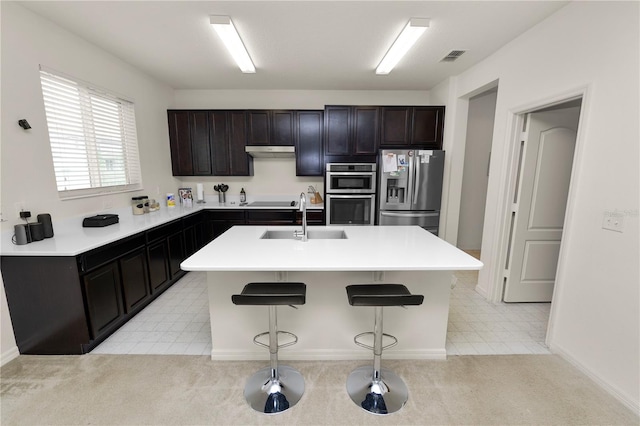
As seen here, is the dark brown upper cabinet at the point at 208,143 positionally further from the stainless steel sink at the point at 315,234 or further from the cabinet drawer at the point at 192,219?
the stainless steel sink at the point at 315,234

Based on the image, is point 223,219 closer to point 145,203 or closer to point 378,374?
point 145,203

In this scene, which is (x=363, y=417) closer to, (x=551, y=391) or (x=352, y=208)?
(x=551, y=391)

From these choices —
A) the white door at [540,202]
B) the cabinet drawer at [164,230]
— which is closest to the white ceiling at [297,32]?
the white door at [540,202]

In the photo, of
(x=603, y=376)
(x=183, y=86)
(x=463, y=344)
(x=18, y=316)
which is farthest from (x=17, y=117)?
(x=603, y=376)

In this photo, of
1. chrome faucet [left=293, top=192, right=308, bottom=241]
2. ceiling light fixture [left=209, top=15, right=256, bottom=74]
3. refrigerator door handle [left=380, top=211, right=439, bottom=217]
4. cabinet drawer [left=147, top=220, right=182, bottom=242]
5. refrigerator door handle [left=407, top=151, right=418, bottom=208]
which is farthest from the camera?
refrigerator door handle [left=380, top=211, right=439, bottom=217]

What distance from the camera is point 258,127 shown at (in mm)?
4148

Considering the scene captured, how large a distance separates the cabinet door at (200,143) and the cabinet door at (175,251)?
1.28 meters

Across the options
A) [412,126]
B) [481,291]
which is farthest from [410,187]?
[481,291]

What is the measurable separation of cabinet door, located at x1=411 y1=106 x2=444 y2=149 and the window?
3848 millimetres

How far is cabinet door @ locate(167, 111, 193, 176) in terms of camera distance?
13.6 ft

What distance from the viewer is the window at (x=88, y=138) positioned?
96.3 inches

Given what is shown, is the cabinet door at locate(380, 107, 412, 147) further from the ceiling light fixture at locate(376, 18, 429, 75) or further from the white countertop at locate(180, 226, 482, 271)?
the white countertop at locate(180, 226, 482, 271)

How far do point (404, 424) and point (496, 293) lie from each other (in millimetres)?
2055

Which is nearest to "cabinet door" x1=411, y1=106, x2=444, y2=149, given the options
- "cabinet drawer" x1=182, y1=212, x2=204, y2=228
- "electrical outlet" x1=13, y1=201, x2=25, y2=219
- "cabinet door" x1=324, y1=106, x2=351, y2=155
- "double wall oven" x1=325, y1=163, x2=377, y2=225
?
"double wall oven" x1=325, y1=163, x2=377, y2=225
